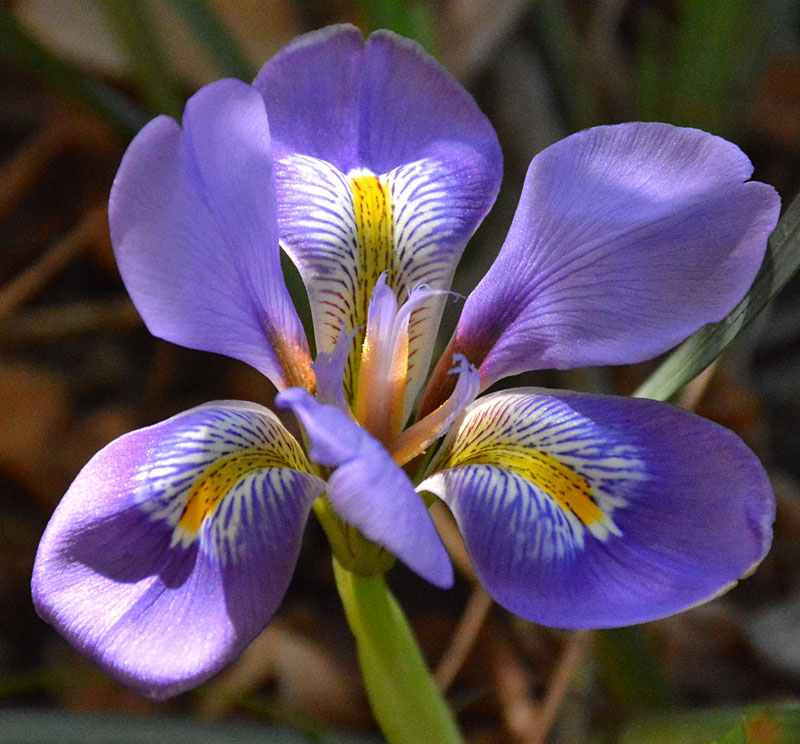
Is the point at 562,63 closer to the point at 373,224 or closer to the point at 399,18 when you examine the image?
the point at 399,18

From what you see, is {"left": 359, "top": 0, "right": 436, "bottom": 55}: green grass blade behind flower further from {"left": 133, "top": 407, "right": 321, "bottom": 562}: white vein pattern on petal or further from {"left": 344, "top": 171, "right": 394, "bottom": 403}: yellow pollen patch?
{"left": 133, "top": 407, "right": 321, "bottom": 562}: white vein pattern on petal

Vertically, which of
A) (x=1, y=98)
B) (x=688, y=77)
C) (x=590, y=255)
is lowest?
(x=1, y=98)

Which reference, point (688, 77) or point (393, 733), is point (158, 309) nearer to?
point (393, 733)

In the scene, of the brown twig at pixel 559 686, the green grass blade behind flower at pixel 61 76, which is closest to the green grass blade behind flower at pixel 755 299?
the brown twig at pixel 559 686

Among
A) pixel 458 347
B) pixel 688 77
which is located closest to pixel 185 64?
pixel 688 77

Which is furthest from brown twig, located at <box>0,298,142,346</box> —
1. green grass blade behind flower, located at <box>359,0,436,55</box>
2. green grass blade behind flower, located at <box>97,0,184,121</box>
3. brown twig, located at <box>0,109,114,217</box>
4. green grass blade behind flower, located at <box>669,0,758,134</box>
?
green grass blade behind flower, located at <box>669,0,758,134</box>

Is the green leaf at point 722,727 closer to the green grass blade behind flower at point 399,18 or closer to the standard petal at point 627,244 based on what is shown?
the standard petal at point 627,244

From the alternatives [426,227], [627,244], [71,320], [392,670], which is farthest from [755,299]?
[71,320]

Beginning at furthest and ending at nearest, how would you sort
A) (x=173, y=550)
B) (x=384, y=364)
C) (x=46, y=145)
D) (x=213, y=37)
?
(x=46, y=145) < (x=213, y=37) < (x=384, y=364) < (x=173, y=550)

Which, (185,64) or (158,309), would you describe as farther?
(185,64)
